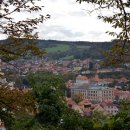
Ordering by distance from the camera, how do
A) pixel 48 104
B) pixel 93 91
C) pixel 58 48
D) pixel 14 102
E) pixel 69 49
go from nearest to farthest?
1. pixel 14 102
2. pixel 48 104
3. pixel 93 91
4. pixel 69 49
5. pixel 58 48

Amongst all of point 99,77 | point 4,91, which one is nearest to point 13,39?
point 4,91

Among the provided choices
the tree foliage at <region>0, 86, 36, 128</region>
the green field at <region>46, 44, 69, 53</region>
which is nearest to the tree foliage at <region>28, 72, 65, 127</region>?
the tree foliage at <region>0, 86, 36, 128</region>

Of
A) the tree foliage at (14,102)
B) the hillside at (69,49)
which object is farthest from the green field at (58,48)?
the tree foliage at (14,102)

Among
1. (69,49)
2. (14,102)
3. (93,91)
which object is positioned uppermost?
(14,102)

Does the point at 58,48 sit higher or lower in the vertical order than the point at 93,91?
lower

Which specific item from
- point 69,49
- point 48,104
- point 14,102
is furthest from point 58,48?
point 14,102

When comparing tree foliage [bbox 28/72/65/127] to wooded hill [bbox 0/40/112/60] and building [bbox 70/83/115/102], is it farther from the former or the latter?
wooded hill [bbox 0/40/112/60]

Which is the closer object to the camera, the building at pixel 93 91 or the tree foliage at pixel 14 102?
the tree foliage at pixel 14 102

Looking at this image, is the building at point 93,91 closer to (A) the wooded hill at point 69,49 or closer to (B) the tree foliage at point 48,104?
(A) the wooded hill at point 69,49

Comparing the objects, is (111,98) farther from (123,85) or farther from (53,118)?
(53,118)

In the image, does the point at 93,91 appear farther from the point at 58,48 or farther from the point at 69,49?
the point at 58,48

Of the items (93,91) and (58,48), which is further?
(58,48)
